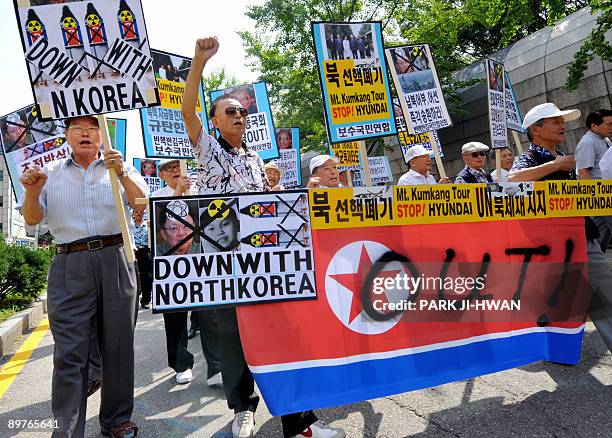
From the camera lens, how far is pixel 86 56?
9.50ft

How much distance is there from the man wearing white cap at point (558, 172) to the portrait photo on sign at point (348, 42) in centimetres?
166

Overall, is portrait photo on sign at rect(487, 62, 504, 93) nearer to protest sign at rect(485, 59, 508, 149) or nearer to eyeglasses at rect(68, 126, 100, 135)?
protest sign at rect(485, 59, 508, 149)

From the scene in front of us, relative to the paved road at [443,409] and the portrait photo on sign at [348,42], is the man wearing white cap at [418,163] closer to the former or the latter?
the portrait photo on sign at [348,42]

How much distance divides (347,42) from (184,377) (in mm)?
3402

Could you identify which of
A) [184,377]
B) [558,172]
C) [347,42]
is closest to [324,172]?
[347,42]

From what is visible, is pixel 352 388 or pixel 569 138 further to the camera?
pixel 569 138

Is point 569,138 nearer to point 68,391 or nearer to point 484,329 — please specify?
point 484,329

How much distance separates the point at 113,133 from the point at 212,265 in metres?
4.88

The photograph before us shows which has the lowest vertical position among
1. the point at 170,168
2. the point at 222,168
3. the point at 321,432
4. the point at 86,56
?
the point at 321,432

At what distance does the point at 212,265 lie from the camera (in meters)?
2.68

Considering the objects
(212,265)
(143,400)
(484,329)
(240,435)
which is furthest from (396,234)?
(143,400)

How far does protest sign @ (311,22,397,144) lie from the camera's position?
4.48m

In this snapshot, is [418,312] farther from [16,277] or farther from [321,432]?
[16,277]

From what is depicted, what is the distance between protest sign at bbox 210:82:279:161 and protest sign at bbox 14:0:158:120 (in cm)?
425
